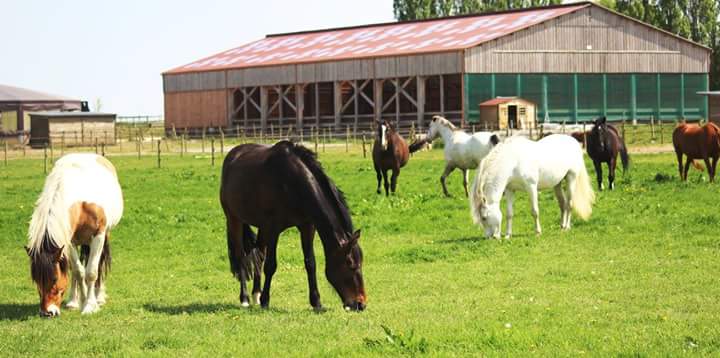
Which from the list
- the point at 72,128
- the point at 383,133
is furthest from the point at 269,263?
the point at 72,128

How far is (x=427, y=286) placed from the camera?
14039 millimetres

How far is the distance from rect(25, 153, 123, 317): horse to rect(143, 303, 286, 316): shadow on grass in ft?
2.15

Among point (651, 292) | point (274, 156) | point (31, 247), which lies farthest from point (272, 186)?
point (651, 292)

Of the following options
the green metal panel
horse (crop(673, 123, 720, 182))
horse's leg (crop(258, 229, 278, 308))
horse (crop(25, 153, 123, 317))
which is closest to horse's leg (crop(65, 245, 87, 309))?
horse (crop(25, 153, 123, 317))

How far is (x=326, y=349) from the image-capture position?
30.8ft

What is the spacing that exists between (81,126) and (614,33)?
95.5 ft

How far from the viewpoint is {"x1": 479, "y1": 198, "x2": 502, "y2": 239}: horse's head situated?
1783cm

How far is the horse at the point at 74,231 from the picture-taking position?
11680mm

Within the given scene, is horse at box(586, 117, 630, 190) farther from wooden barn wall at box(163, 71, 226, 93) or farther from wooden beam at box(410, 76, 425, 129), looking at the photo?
wooden barn wall at box(163, 71, 226, 93)

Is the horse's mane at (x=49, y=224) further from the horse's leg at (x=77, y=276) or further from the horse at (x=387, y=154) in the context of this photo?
the horse at (x=387, y=154)

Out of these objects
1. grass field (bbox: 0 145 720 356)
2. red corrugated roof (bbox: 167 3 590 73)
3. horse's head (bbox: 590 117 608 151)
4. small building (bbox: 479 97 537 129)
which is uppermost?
red corrugated roof (bbox: 167 3 590 73)

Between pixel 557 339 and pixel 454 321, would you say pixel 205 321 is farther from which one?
pixel 557 339

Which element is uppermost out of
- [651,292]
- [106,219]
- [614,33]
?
[614,33]

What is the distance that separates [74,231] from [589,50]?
49.4 meters
